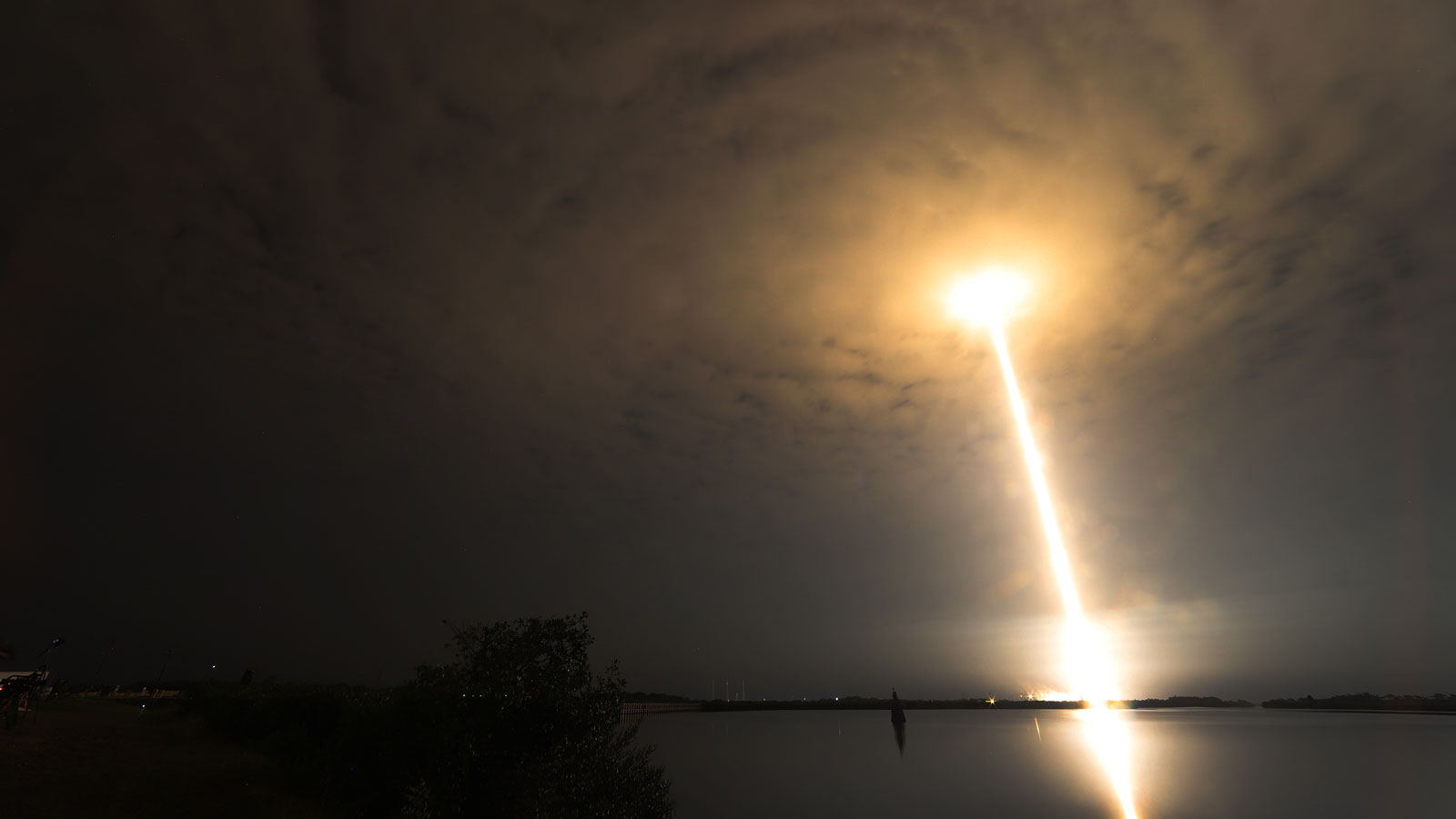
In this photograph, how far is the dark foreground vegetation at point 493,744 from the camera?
18875 mm

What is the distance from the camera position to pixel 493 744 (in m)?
19.6

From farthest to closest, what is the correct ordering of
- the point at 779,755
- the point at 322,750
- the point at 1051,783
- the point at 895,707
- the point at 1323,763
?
the point at 895,707 → the point at 779,755 → the point at 1323,763 → the point at 1051,783 → the point at 322,750

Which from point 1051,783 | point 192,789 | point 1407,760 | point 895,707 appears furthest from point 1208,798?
point 895,707

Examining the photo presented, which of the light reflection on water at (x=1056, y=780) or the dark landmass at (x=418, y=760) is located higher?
the dark landmass at (x=418, y=760)

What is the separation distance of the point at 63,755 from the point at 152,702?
36.7 metres

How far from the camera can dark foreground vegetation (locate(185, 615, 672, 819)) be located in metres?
18.9

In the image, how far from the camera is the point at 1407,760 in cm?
7038

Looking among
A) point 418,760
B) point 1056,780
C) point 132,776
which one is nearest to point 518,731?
point 418,760

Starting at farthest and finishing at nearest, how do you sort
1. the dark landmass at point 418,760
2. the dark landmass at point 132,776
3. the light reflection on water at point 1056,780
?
the light reflection on water at point 1056,780, the dark landmass at point 418,760, the dark landmass at point 132,776

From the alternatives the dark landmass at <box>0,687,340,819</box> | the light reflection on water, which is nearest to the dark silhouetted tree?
the dark landmass at <box>0,687,340,819</box>

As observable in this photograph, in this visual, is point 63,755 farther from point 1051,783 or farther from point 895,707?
point 895,707

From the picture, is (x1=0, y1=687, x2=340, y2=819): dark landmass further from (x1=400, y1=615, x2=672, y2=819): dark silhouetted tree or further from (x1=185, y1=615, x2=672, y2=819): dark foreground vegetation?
(x1=400, y1=615, x2=672, y2=819): dark silhouetted tree

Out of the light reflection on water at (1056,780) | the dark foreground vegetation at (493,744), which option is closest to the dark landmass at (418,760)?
the dark foreground vegetation at (493,744)

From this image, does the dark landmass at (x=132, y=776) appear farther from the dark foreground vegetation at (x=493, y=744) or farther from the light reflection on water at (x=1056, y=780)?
the light reflection on water at (x=1056, y=780)
